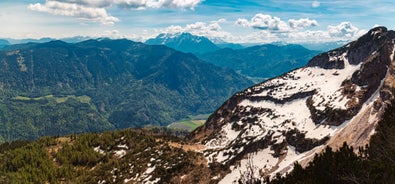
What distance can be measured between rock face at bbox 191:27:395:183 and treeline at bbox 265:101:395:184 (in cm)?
2190

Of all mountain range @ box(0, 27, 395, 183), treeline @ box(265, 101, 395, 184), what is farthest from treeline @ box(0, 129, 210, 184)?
treeline @ box(265, 101, 395, 184)

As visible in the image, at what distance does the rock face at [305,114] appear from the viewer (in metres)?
98.2

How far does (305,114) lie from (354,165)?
10026 centimetres

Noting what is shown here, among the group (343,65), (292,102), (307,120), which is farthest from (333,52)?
(307,120)

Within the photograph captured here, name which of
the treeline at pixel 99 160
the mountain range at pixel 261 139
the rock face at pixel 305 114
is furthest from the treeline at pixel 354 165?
the treeline at pixel 99 160

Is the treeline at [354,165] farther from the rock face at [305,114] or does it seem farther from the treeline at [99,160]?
the treeline at [99,160]

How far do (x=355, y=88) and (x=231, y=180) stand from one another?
64379mm

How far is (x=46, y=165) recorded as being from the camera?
150 metres

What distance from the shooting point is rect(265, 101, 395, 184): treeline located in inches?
1412

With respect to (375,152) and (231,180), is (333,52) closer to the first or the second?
(231,180)

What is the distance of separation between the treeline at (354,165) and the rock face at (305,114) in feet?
71.9

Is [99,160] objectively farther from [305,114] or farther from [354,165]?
[354,165]

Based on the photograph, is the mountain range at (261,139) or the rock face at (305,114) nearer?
the mountain range at (261,139)

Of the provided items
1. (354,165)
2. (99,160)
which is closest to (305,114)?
(99,160)
